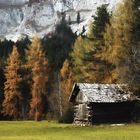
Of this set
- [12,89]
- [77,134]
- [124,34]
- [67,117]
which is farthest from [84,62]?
[77,134]

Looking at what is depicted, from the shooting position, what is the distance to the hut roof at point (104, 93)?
66125 millimetres

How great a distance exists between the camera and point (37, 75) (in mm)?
92250

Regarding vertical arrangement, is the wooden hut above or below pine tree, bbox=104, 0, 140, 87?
below

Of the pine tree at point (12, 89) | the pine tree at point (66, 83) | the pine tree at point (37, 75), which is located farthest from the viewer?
the pine tree at point (12, 89)

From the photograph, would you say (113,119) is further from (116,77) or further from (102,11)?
(102,11)

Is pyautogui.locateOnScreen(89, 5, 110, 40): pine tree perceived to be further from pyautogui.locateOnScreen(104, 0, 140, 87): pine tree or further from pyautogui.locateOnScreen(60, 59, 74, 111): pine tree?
pyautogui.locateOnScreen(60, 59, 74, 111): pine tree

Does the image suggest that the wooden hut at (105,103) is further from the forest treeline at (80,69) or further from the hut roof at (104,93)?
the forest treeline at (80,69)

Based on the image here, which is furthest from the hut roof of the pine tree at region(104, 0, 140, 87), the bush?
the bush

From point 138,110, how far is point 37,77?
27509 millimetres

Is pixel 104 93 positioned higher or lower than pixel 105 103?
higher

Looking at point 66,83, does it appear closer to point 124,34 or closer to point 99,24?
point 99,24

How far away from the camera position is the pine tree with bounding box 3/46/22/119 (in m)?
94.3

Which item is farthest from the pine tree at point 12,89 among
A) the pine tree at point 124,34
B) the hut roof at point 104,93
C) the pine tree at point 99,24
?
the hut roof at point 104,93

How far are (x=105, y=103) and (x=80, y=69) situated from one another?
20.2 m
